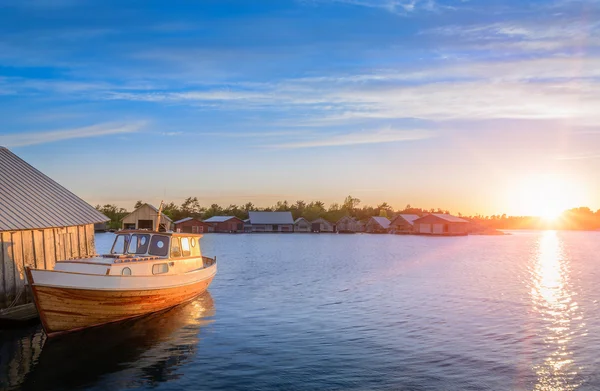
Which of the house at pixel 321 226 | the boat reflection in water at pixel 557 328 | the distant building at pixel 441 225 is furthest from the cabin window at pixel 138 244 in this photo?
the house at pixel 321 226

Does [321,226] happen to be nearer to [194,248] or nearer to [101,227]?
[101,227]

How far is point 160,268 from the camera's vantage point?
25547 mm

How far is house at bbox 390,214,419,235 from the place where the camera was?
172m

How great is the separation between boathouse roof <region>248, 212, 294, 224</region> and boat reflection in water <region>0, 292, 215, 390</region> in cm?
14884

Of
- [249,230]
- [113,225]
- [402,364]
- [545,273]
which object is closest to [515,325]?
[402,364]

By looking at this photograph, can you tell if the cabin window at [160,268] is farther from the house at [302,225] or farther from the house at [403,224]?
the house at [302,225]

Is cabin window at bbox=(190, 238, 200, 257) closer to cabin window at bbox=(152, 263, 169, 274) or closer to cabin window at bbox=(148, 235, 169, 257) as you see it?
cabin window at bbox=(148, 235, 169, 257)

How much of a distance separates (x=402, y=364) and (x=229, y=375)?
20.2 ft

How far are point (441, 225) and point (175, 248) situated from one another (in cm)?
14265

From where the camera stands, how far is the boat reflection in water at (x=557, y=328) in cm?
1777

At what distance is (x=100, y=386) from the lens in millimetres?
16281

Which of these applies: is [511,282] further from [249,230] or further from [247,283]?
[249,230]

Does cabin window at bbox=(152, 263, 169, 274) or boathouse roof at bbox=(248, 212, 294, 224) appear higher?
boathouse roof at bbox=(248, 212, 294, 224)

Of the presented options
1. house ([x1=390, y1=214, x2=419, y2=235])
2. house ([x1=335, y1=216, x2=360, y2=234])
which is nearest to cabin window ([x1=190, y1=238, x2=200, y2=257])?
house ([x1=390, y1=214, x2=419, y2=235])
